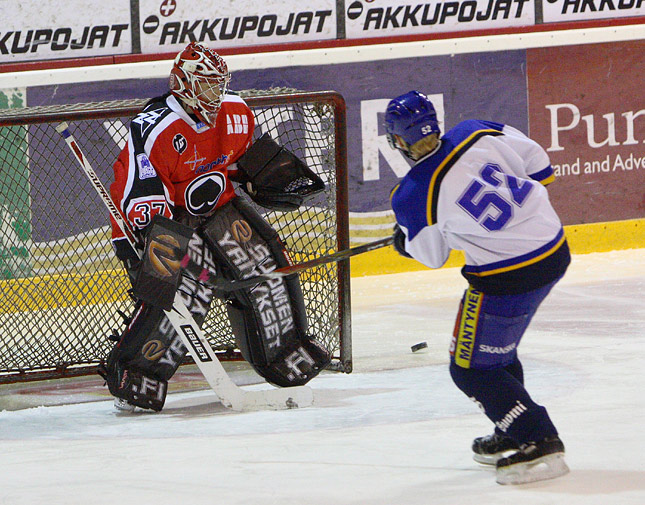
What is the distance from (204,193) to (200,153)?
0.15m

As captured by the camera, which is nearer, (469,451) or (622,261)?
(469,451)

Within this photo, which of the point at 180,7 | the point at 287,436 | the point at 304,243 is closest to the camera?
the point at 287,436

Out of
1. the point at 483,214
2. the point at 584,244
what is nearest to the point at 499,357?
the point at 483,214

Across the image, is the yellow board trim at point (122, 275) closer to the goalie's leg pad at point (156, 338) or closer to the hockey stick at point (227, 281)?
the goalie's leg pad at point (156, 338)

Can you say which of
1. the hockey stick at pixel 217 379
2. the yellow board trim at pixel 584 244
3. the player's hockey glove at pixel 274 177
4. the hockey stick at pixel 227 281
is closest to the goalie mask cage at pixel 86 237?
the player's hockey glove at pixel 274 177

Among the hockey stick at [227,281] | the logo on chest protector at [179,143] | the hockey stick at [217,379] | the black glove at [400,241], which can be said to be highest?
the logo on chest protector at [179,143]

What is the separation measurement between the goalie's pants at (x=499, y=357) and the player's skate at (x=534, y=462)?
0.02 metres

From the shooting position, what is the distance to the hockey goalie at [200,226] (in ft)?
12.8

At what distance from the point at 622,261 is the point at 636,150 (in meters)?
0.70

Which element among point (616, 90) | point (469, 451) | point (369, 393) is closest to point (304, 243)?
point (369, 393)

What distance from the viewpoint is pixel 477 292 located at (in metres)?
2.98

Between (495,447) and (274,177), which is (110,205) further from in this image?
(495,447)

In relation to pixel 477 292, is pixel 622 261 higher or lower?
lower

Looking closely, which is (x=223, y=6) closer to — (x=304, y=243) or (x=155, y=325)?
(x=304, y=243)
